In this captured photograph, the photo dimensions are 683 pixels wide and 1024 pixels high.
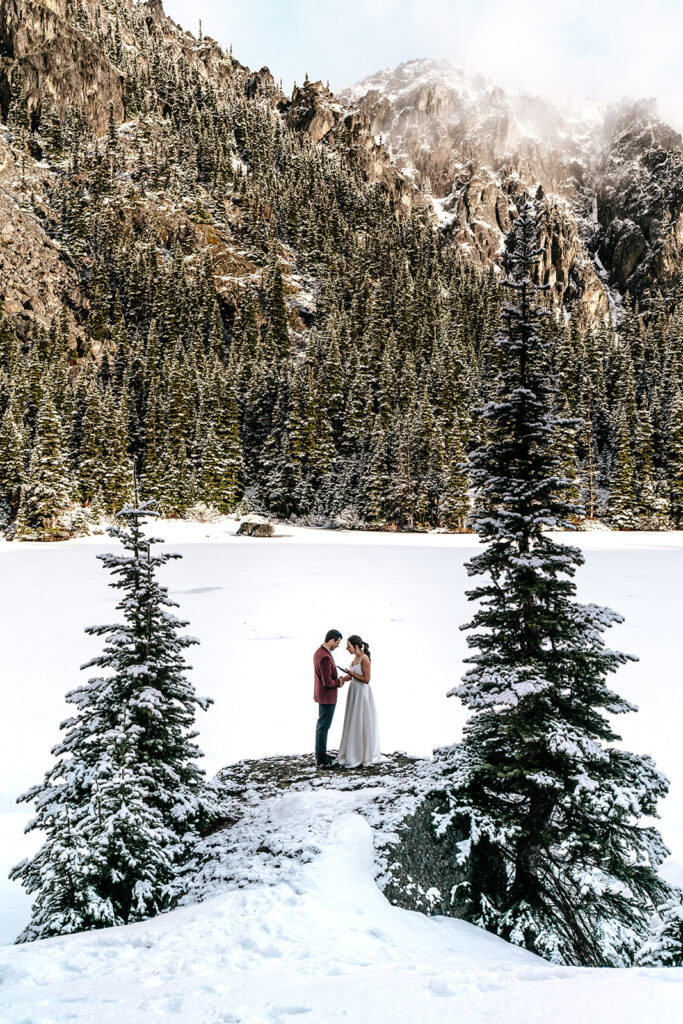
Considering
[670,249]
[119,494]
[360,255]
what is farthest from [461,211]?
[119,494]

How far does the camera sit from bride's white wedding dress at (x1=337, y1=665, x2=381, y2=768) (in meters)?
8.95

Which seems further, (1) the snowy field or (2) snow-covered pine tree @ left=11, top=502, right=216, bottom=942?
(2) snow-covered pine tree @ left=11, top=502, right=216, bottom=942

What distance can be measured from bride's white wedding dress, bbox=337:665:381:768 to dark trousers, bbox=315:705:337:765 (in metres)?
0.28

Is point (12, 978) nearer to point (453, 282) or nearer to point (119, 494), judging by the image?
point (119, 494)

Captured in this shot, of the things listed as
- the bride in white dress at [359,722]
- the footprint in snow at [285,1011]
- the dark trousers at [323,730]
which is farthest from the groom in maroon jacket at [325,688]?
the footprint in snow at [285,1011]

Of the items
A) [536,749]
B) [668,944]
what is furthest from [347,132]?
[668,944]

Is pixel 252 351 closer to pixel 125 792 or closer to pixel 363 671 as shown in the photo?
pixel 363 671

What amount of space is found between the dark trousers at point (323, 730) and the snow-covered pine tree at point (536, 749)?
2437 mm

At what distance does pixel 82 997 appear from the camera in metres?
4.00

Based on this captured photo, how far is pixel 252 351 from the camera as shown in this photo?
88.1m

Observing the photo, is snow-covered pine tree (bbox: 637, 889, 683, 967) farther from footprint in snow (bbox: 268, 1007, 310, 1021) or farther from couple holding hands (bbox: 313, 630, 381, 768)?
couple holding hands (bbox: 313, 630, 381, 768)

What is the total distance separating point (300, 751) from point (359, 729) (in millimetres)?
2455

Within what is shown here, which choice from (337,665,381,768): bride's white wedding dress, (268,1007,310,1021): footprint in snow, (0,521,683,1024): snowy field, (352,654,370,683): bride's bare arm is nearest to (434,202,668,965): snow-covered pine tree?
(0,521,683,1024): snowy field

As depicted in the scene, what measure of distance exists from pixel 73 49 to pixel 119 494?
118 metres
